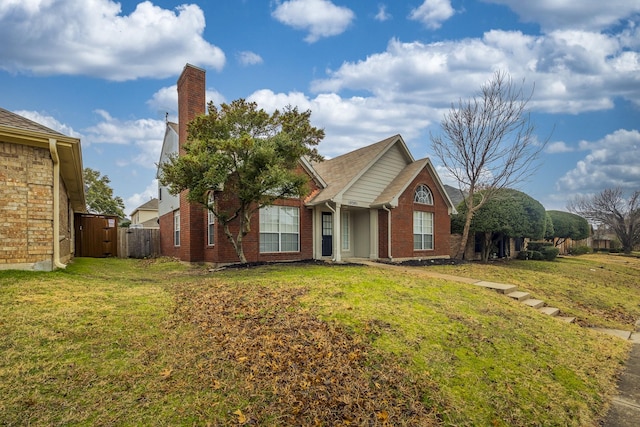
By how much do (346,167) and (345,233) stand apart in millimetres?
3327

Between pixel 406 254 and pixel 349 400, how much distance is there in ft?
43.6

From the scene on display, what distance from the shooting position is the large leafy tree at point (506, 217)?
1883 cm

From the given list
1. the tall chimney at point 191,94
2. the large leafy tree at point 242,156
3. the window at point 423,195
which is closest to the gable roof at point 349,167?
the window at point 423,195

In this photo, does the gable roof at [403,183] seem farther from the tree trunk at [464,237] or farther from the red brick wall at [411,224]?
the tree trunk at [464,237]

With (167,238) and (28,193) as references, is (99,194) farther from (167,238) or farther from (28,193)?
(28,193)

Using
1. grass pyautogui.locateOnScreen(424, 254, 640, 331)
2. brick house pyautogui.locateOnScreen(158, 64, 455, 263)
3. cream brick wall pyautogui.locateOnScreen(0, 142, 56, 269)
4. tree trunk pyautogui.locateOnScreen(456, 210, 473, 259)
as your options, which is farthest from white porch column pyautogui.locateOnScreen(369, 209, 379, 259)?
cream brick wall pyautogui.locateOnScreen(0, 142, 56, 269)

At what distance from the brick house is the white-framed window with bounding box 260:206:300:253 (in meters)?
0.04

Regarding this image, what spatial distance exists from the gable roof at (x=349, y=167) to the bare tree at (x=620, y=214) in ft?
100

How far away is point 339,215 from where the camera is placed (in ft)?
48.7

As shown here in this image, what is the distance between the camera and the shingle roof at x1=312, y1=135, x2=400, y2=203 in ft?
49.8

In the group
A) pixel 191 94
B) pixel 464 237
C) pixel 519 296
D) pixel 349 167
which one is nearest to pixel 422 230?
pixel 464 237

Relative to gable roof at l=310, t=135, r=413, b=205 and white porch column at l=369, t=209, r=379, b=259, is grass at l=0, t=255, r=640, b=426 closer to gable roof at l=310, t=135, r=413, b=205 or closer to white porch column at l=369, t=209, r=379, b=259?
gable roof at l=310, t=135, r=413, b=205

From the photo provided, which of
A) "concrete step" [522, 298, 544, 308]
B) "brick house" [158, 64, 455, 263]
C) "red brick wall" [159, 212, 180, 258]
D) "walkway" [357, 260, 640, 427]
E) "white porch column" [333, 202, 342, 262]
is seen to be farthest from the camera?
"red brick wall" [159, 212, 180, 258]

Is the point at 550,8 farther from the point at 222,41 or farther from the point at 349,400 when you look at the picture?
the point at 349,400
